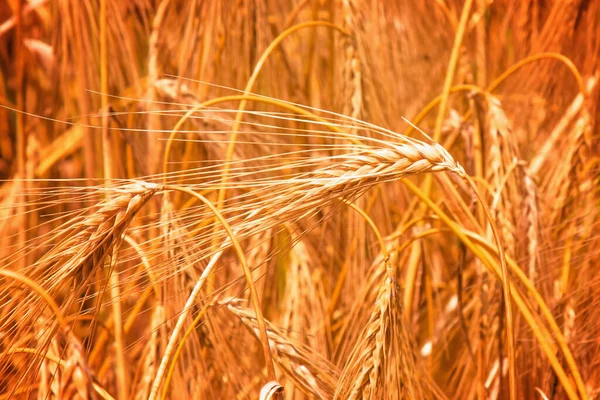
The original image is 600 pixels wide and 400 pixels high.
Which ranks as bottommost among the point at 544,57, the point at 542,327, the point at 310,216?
the point at 542,327

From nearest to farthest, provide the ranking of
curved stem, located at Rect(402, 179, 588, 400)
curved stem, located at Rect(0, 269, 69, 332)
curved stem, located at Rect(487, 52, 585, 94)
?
curved stem, located at Rect(0, 269, 69, 332) < curved stem, located at Rect(402, 179, 588, 400) < curved stem, located at Rect(487, 52, 585, 94)

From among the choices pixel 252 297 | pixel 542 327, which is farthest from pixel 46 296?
pixel 542 327

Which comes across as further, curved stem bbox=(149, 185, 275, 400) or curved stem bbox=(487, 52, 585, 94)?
curved stem bbox=(487, 52, 585, 94)

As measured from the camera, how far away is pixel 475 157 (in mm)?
799

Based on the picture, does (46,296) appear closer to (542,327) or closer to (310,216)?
(310,216)

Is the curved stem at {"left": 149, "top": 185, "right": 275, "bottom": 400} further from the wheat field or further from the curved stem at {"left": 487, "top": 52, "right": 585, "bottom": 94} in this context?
the curved stem at {"left": 487, "top": 52, "right": 585, "bottom": 94}

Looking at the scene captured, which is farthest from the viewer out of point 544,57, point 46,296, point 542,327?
point 544,57

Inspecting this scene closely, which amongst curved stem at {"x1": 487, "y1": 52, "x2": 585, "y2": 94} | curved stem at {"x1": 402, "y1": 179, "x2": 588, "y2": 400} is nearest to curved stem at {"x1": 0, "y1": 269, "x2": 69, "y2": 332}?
curved stem at {"x1": 402, "y1": 179, "x2": 588, "y2": 400}

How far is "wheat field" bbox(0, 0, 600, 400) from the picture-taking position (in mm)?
447

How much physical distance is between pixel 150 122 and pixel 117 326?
0.34 metres

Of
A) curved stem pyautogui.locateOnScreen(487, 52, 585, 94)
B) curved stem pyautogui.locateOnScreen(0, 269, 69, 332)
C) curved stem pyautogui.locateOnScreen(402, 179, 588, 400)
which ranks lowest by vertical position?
curved stem pyautogui.locateOnScreen(402, 179, 588, 400)

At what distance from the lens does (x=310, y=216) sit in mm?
451

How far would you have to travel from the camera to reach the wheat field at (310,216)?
1.47 feet

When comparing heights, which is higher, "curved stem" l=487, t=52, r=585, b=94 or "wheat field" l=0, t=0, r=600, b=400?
"curved stem" l=487, t=52, r=585, b=94
